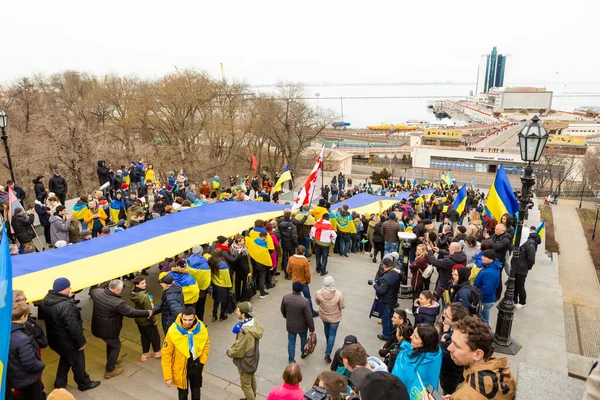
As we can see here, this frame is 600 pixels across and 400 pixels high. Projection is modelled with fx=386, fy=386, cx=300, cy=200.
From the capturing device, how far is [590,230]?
1357 inches

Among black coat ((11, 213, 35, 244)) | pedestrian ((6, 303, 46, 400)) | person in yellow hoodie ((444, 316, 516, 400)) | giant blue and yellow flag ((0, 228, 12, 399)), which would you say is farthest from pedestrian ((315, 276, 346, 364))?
black coat ((11, 213, 35, 244))

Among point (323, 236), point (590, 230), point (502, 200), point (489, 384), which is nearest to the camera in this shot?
point (489, 384)

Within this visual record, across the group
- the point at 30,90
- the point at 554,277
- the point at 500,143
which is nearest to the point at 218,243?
the point at 554,277

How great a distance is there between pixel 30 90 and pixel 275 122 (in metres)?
22.2

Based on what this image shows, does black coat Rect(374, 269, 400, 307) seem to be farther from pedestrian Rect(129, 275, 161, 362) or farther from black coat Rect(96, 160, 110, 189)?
black coat Rect(96, 160, 110, 189)

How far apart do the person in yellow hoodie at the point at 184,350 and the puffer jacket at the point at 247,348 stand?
16.7 inches

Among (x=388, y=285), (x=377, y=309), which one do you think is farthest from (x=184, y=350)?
(x=377, y=309)

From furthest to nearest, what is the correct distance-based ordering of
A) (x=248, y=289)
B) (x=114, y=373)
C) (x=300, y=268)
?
(x=248, y=289)
(x=300, y=268)
(x=114, y=373)

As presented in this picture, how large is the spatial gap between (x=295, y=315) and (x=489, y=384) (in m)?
3.48

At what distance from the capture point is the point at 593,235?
3147cm

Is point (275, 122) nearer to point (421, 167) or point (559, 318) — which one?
point (559, 318)

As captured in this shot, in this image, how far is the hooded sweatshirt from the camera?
10.6 feet

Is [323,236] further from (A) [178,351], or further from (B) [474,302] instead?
(A) [178,351]

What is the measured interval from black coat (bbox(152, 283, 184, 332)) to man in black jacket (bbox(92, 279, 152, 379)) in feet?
0.74
